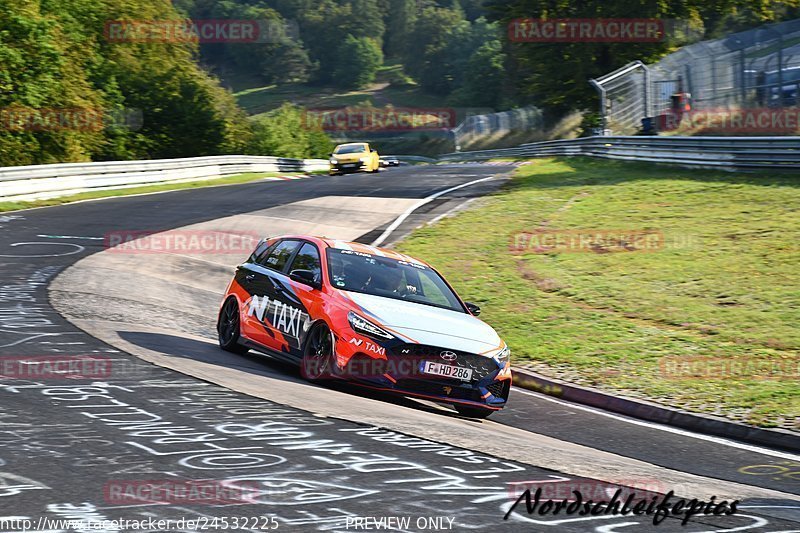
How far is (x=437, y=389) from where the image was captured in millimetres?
9430

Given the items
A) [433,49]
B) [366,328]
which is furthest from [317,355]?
[433,49]

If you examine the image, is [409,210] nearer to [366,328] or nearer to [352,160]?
[366,328]

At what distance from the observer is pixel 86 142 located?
50.2 metres

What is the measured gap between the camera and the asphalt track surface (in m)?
5.30

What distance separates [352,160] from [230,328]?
35.9 meters

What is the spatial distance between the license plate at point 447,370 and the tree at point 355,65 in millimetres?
171134

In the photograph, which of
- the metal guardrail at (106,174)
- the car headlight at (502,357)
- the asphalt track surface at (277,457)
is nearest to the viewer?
the asphalt track surface at (277,457)

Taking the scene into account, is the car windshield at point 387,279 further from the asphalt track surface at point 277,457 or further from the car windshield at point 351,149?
the car windshield at point 351,149

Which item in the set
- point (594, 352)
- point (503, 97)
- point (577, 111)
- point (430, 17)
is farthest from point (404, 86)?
point (594, 352)

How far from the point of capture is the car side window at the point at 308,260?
35.0 feet

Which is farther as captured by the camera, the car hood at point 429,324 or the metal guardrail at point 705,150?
the metal guardrail at point 705,150

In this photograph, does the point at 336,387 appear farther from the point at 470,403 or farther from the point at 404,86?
the point at 404,86

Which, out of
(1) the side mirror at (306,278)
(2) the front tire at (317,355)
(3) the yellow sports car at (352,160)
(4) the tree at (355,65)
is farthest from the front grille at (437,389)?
(4) the tree at (355,65)

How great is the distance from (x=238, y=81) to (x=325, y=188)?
509 ft
